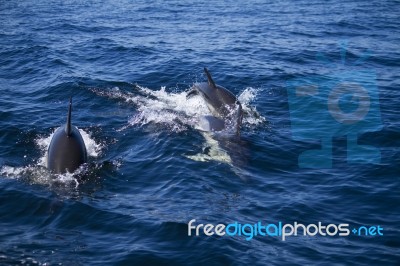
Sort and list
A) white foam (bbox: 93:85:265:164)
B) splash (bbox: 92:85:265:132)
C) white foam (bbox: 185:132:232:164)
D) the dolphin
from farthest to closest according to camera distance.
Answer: splash (bbox: 92:85:265:132) → white foam (bbox: 93:85:265:164) → white foam (bbox: 185:132:232:164) → the dolphin

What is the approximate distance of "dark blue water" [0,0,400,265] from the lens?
11.2 meters

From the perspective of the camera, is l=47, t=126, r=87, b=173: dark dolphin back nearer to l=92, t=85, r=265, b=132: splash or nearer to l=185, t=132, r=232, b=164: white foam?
l=92, t=85, r=265, b=132: splash

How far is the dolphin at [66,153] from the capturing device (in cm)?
1425

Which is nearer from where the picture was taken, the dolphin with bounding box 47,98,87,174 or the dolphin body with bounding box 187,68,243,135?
the dolphin with bounding box 47,98,87,174

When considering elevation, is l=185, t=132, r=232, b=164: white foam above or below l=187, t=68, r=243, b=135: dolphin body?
below

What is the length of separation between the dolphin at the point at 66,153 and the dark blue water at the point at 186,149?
13.8 inches

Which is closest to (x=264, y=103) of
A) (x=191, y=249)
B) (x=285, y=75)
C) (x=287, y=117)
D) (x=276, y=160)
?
(x=287, y=117)

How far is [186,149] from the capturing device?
16.6 metres

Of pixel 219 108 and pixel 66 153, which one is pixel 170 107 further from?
pixel 66 153

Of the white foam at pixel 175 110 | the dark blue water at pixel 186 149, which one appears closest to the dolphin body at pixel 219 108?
the white foam at pixel 175 110

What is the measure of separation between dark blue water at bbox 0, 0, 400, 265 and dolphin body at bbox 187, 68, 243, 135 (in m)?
0.54

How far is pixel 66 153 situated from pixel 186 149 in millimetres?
4012

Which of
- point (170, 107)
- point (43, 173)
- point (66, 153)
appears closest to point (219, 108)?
point (170, 107)

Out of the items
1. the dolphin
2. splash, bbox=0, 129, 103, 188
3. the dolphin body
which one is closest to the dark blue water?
splash, bbox=0, 129, 103, 188
